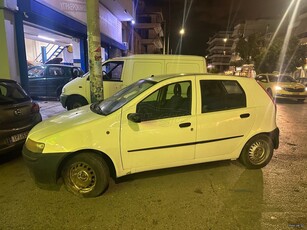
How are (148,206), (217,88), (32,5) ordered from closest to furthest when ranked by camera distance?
1. (148,206)
2. (217,88)
3. (32,5)

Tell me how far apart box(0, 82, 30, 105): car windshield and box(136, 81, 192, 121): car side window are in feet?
8.88

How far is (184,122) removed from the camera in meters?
3.73

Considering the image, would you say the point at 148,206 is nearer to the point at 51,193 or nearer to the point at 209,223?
the point at 209,223

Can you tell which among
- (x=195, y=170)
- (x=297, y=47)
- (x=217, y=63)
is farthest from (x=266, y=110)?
(x=217, y=63)

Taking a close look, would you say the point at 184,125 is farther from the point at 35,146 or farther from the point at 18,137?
the point at 18,137

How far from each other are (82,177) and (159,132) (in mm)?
1235

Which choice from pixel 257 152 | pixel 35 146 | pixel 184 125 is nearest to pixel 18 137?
pixel 35 146

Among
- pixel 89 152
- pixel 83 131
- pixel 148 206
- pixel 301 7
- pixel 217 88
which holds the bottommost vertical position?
pixel 148 206

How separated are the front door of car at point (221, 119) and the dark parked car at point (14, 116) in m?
Result: 3.26

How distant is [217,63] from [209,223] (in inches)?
4571

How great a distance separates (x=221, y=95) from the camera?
4.10 m

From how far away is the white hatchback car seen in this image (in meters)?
3.39

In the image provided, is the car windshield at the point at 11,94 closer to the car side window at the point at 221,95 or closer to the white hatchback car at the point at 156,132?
the white hatchback car at the point at 156,132

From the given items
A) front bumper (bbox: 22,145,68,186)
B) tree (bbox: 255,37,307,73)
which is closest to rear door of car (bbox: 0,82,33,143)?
front bumper (bbox: 22,145,68,186)
